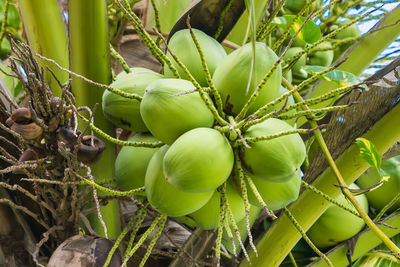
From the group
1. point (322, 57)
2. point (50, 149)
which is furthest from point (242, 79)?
point (322, 57)

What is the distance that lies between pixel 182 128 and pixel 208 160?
3.3 inches

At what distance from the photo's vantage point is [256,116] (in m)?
0.65

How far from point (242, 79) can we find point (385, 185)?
721 millimetres

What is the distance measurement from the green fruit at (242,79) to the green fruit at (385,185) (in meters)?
0.66

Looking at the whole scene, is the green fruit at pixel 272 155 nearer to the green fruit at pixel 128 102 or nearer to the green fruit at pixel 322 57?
the green fruit at pixel 128 102

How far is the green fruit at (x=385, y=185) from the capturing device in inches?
47.4

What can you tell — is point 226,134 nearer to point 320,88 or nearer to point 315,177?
point 315,177

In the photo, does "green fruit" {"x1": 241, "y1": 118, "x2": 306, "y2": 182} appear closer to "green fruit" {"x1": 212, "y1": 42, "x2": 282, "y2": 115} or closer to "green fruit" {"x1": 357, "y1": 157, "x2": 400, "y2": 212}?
"green fruit" {"x1": 212, "y1": 42, "x2": 282, "y2": 115}

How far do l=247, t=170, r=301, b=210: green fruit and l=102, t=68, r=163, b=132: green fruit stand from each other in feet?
0.84

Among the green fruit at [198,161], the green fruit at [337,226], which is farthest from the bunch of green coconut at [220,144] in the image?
the green fruit at [337,226]

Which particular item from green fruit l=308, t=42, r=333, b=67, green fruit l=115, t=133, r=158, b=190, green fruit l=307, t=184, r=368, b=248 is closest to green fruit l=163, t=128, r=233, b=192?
green fruit l=115, t=133, r=158, b=190

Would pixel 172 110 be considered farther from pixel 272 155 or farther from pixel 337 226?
pixel 337 226

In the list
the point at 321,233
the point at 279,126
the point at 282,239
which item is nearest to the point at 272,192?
the point at 279,126

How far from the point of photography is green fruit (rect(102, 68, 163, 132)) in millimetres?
798
